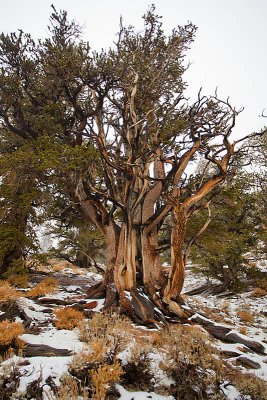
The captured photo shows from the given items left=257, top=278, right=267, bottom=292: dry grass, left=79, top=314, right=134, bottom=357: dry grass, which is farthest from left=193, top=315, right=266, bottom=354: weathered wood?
left=257, top=278, right=267, bottom=292: dry grass

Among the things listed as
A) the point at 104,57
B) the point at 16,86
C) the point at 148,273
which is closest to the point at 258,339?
the point at 148,273

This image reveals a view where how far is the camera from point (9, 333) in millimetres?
4453

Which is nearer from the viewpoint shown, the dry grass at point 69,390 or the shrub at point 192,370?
the dry grass at point 69,390

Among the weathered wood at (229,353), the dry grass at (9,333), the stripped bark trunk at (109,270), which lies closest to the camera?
the dry grass at (9,333)

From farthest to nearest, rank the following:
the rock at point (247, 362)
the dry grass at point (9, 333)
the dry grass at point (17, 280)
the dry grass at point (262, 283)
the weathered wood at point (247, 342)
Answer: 1. the dry grass at point (262, 283)
2. the dry grass at point (17, 280)
3. the weathered wood at point (247, 342)
4. the rock at point (247, 362)
5. the dry grass at point (9, 333)

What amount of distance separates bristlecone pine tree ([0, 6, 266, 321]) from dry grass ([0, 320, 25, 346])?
298cm

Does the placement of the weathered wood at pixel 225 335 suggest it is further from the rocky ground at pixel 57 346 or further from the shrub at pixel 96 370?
the shrub at pixel 96 370

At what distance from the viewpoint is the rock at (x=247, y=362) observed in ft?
17.5

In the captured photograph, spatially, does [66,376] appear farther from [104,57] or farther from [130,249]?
[104,57]

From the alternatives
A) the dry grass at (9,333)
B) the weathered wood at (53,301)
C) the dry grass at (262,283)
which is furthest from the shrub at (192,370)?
the dry grass at (262,283)

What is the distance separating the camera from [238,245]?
12.8 m

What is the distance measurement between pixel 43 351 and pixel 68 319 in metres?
1.78

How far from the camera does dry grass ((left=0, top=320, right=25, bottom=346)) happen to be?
432cm

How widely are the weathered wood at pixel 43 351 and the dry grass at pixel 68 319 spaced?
1176 mm
